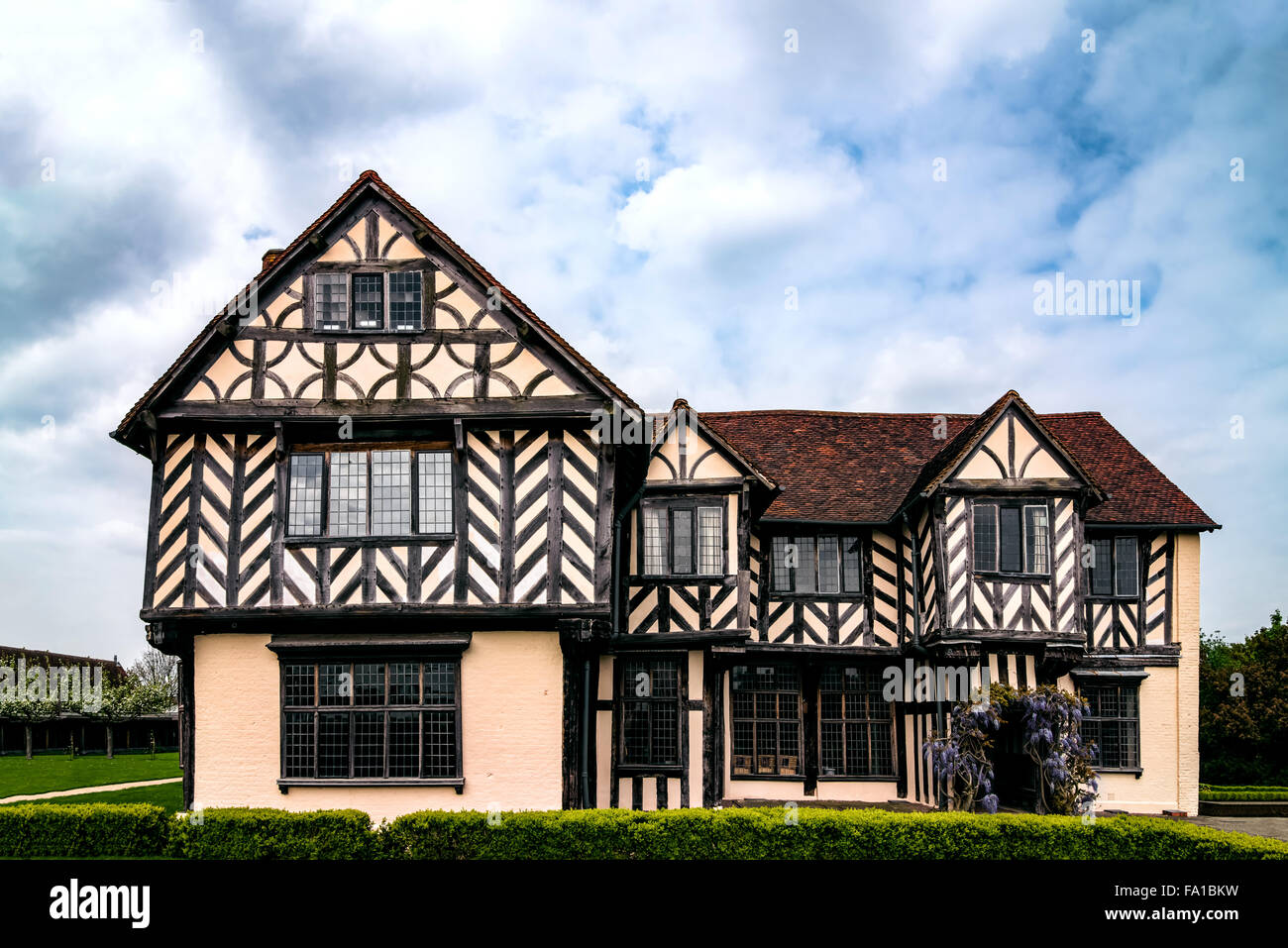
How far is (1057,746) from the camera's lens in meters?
18.6

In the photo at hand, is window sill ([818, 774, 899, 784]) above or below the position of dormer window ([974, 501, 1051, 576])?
below

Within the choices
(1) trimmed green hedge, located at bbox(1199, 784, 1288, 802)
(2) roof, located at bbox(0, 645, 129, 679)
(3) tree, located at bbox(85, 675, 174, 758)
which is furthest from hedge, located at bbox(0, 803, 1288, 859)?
(2) roof, located at bbox(0, 645, 129, 679)

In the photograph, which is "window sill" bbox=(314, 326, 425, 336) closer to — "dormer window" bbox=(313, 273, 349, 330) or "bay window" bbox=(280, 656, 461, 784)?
"dormer window" bbox=(313, 273, 349, 330)

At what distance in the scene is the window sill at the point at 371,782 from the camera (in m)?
14.8

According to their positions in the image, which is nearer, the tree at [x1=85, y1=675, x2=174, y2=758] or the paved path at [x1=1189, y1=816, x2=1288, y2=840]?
the paved path at [x1=1189, y1=816, x2=1288, y2=840]

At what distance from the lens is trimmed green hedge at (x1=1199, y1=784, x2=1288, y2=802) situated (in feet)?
79.9

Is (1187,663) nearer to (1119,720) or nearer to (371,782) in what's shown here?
(1119,720)

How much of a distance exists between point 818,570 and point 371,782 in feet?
36.4

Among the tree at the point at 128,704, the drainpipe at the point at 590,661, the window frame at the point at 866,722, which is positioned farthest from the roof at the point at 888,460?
the tree at the point at 128,704

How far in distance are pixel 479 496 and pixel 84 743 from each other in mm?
34560

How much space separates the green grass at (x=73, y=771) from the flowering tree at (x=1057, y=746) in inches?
884

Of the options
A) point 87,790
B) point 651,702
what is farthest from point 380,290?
point 87,790

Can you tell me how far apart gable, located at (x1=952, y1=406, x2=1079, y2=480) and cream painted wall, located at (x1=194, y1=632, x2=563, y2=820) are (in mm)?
10019
